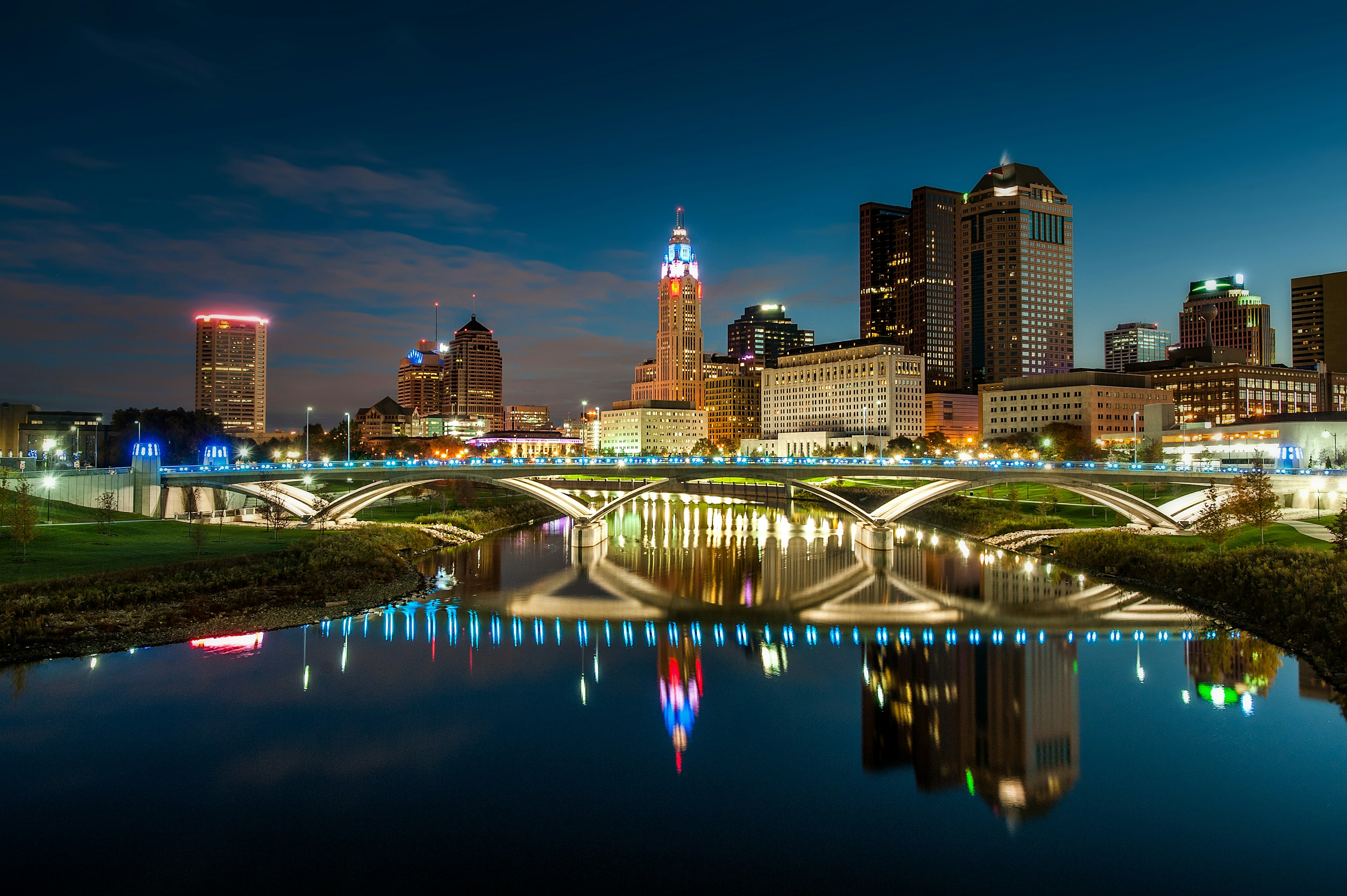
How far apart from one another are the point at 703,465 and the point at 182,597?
40482 mm

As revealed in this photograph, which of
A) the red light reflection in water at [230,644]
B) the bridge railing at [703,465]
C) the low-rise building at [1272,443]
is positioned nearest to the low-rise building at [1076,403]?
the low-rise building at [1272,443]

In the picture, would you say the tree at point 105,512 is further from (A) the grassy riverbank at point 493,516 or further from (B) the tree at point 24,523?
(A) the grassy riverbank at point 493,516

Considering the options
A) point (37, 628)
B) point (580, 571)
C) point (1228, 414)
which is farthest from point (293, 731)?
point (1228, 414)

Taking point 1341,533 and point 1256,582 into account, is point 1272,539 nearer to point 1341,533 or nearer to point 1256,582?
point 1341,533

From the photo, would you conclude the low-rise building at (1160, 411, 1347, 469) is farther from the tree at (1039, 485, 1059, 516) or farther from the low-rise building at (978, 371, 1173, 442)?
the low-rise building at (978, 371, 1173, 442)

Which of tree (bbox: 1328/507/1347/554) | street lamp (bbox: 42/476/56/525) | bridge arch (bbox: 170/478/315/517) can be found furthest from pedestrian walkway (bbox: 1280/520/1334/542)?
street lamp (bbox: 42/476/56/525)

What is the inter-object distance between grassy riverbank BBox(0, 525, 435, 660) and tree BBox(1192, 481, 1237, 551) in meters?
44.5

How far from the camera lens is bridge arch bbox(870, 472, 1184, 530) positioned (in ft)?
200

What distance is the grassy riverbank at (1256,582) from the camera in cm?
3050

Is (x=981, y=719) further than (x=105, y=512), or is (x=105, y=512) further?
(x=105, y=512)

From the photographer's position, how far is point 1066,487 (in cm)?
6444

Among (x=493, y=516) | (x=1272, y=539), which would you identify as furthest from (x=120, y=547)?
(x=1272, y=539)

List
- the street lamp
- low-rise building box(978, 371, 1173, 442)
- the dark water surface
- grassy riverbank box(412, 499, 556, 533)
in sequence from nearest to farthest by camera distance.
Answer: the dark water surface → the street lamp → grassy riverbank box(412, 499, 556, 533) → low-rise building box(978, 371, 1173, 442)

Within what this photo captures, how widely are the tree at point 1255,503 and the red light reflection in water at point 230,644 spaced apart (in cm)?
4937
